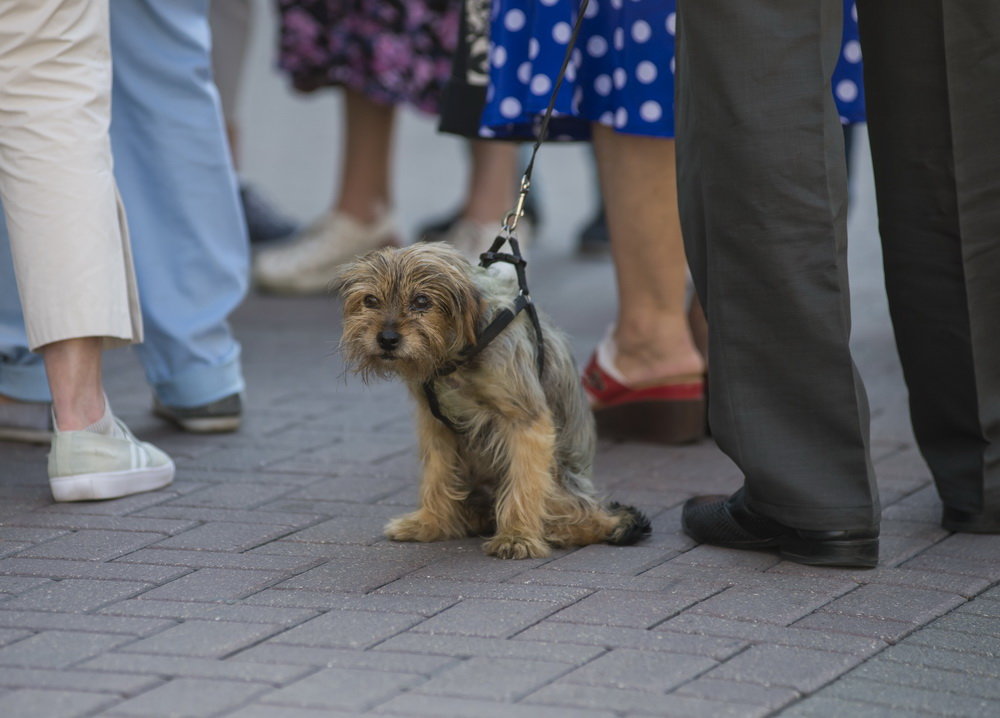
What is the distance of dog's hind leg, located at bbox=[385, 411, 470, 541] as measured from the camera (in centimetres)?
356

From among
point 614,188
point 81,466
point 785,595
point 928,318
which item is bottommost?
point 785,595

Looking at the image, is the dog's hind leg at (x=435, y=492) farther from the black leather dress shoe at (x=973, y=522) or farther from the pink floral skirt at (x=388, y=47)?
the pink floral skirt at (x=388, y=47)

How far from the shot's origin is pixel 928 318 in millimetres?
3625

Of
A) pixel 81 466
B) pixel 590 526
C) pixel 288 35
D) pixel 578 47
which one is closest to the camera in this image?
pixel 590 526

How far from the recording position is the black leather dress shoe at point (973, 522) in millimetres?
3605

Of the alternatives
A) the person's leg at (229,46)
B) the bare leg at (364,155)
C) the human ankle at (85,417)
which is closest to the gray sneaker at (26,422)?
the human ankle at (85,417)

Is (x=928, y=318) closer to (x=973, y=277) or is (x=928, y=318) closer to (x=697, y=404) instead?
(x=973, y=277)

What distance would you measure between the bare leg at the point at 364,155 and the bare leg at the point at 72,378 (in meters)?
3.19

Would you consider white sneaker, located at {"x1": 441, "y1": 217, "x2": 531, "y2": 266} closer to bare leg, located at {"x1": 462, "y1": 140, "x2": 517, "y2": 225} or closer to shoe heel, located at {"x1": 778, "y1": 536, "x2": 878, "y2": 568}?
bare leg, located at {"x1": 462, "y1": 140, "x2": 517, "y2": 225}

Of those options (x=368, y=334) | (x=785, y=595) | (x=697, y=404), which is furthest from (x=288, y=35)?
(x=785, y=595)

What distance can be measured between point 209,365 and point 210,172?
2.01ft

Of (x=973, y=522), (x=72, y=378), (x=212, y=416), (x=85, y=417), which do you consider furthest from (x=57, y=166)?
(x=973, y=522)

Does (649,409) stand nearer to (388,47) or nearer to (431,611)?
(431,611)

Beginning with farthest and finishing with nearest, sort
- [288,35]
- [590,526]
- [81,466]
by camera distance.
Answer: [288,35] → [81,466] → [590,526]
